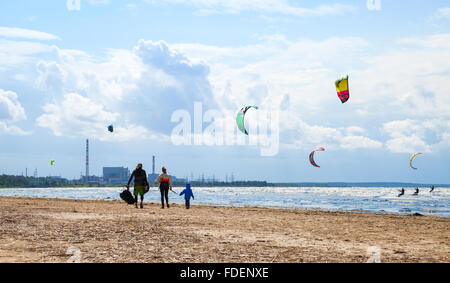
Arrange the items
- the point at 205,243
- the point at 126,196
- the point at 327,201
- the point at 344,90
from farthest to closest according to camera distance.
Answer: the point at 327,201
the point at 344,90
the point at 126,196
the point at 205,243

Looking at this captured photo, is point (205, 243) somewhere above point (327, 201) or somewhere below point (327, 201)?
above

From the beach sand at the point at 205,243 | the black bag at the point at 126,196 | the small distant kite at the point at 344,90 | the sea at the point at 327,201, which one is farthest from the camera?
the sea at the point at 327,201

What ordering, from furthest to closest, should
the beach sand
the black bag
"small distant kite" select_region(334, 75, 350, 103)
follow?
"small distant kite" select_region(334, 75, 350, 103)
the black bag
the beach sand

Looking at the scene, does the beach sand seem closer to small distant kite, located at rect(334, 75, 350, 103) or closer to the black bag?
the black bag

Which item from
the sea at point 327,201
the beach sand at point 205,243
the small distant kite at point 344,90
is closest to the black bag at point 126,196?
the beach sand at point 205,243

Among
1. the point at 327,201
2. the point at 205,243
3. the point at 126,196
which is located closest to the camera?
the point at 205,243

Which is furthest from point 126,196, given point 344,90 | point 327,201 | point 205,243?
point 327,201

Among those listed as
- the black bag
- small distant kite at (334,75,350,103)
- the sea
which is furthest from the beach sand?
the sea

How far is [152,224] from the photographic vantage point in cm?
1355

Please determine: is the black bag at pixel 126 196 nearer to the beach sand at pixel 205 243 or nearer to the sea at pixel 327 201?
the beach sand at pixel 205 243

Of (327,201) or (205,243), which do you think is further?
(327,201)

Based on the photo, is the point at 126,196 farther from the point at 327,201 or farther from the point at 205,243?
the point at 327,201
